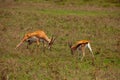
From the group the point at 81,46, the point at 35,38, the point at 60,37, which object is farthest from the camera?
the point at 60,37

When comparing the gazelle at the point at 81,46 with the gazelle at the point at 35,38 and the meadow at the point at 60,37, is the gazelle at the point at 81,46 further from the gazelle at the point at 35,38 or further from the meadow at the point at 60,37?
the gazelle at the point at 35,38

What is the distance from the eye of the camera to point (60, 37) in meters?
16.3

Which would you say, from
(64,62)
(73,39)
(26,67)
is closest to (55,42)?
(73,39)

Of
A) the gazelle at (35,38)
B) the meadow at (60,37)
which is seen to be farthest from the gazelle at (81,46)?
the gazelle at (35,38)

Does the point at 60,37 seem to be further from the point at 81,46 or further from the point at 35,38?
the point at 81,46

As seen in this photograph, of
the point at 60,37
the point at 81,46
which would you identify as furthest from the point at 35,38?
the point at 60,37

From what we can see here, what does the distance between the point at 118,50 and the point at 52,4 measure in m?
14.1

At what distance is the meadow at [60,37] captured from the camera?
1051 centimetres

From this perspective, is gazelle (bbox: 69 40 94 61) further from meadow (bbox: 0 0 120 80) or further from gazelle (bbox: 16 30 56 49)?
gazelle (bbox: 16 30 56 49)

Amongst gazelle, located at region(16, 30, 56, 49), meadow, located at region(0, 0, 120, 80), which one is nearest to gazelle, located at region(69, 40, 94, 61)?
meadow, located at region(0, 0, 120, 80)

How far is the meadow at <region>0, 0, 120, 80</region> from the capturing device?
34.5 feet

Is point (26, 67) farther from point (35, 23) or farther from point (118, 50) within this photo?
point (35, 23)

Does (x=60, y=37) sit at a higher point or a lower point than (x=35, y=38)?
lower

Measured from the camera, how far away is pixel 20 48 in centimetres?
1377
